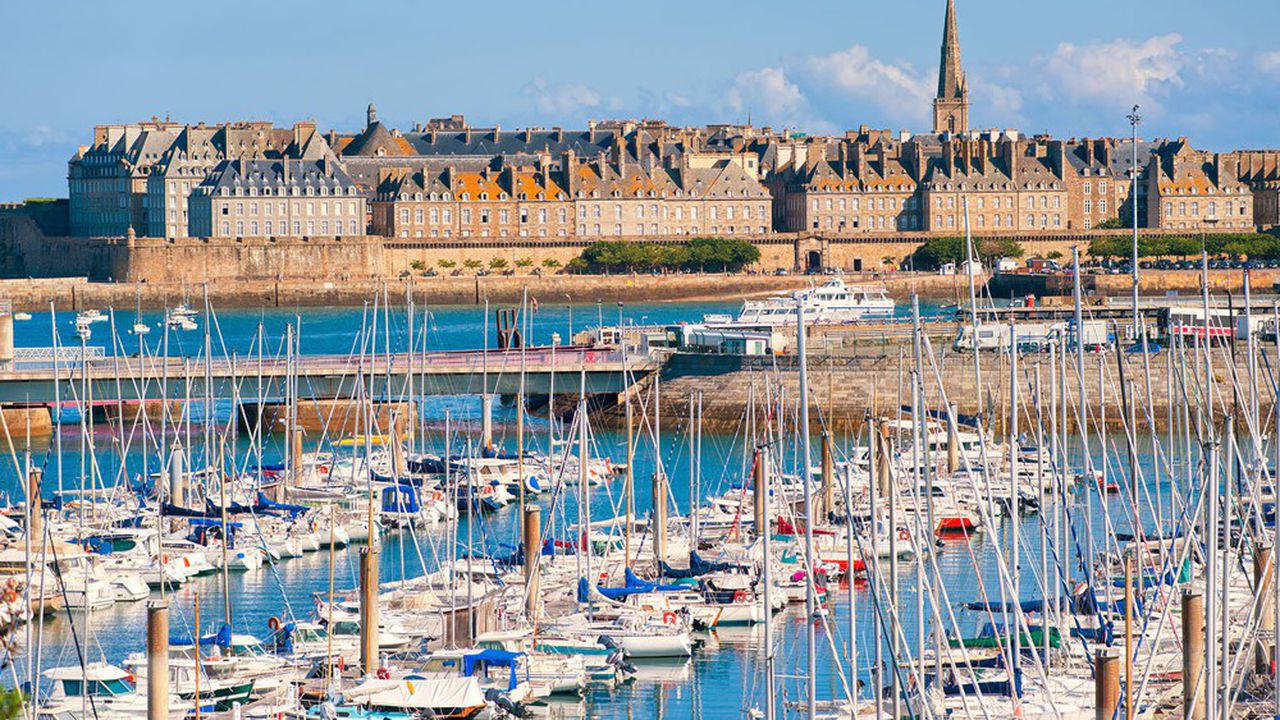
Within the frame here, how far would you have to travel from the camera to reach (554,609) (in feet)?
79.0

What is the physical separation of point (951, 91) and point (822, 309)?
73.4 m

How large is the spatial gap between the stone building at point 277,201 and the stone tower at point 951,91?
126ft

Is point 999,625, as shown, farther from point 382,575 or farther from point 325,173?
point 325,173

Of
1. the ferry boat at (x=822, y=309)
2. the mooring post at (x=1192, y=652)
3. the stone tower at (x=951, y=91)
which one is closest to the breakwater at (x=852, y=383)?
the ferry boat at (x=822, y=309)

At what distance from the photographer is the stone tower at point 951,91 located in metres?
126

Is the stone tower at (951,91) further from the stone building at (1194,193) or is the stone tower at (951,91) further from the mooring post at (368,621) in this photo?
the mooring post at (368,621)

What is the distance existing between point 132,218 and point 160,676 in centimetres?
8470

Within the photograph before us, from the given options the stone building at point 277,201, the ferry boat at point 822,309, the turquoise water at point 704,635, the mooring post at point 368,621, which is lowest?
the turquoise water at point 704,635

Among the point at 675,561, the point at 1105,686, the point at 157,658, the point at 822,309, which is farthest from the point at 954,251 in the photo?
the point at 1105,686

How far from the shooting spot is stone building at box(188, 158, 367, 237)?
313 ft

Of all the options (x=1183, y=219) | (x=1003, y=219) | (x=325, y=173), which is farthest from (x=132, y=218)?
(x=1183, y=219)

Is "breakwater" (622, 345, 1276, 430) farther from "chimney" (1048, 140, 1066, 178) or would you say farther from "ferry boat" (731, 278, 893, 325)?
"chimney" (1048, 140, 1066, 178)

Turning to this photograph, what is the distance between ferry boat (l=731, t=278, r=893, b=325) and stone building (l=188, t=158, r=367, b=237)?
39.1m

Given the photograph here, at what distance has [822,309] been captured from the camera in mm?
54844
